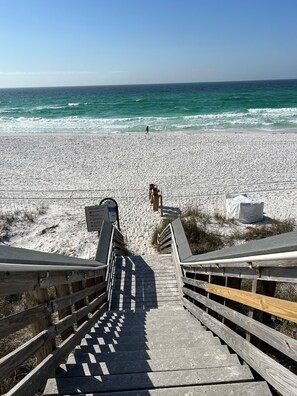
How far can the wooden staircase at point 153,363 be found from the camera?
235cm

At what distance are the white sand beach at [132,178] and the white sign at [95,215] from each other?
0.97 m

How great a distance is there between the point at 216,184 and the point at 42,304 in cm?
1604

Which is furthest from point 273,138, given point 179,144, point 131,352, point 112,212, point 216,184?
point 131,352

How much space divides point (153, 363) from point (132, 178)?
660 inches

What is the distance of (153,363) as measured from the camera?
285cm

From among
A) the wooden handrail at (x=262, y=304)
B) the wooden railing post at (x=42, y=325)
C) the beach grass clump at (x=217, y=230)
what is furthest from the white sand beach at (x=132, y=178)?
the wooden railing post at (x=42, y=325)

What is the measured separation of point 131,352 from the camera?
314 centimetres

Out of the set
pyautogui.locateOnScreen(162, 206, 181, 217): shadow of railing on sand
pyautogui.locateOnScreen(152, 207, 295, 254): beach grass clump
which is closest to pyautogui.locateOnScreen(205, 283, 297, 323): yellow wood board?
pyautogui.locateOnScreen(152, 207, 295, 254): beach grass clump

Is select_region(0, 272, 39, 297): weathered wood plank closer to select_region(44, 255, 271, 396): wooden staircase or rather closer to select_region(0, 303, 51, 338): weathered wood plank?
select_region(0, 303, 51, 338): weathered wood plank

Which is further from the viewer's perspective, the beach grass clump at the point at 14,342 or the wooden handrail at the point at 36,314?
the beach grass clump at the point at 14,342

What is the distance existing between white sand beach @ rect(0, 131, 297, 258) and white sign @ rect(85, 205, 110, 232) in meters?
0.97

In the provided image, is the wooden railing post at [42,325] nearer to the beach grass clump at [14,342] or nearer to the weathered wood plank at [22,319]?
the weathered wood plank at [22,319]

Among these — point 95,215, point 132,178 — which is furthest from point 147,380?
point 132,178

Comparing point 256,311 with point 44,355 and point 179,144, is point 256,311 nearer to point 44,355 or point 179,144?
point 44,355
